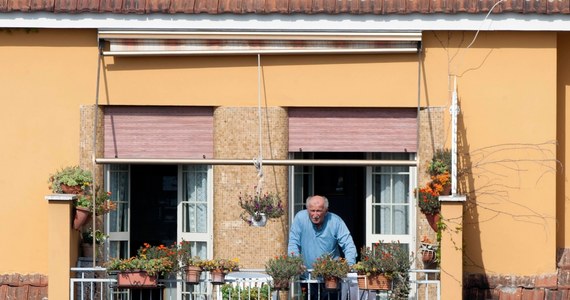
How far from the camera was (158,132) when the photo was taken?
1861 centimetres

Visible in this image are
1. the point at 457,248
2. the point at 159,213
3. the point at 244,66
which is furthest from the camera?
the point at 159,213

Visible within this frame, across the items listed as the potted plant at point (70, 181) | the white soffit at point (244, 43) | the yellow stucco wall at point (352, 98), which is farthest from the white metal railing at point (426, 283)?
the potted plant at point (70, 181)

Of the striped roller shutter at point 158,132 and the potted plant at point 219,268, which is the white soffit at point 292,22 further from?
the potted plant at point 219,268

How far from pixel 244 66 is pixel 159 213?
2925mm

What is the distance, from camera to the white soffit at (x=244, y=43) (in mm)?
18062

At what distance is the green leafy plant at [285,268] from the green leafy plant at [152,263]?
3.61 feet

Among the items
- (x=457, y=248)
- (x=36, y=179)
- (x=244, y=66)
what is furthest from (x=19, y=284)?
(x=457, y=248)

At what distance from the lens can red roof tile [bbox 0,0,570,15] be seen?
17.8 metres

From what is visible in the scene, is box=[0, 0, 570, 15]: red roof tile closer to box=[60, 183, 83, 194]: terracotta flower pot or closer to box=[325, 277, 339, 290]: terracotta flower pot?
box=[60, 183, 83, 194]: terracotta flower pot

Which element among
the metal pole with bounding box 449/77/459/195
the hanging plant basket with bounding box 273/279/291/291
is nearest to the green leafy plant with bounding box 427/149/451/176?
the metal pole with bounding box 449/77/459/195

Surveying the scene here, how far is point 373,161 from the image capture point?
17578 mm

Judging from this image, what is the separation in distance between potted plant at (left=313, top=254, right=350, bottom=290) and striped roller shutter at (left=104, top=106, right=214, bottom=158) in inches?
97.6

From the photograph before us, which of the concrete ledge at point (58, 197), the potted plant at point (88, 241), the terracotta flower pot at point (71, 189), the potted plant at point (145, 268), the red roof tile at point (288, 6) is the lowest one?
the potted plant at point (145, 268)

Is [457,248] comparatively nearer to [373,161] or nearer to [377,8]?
[373,161]
